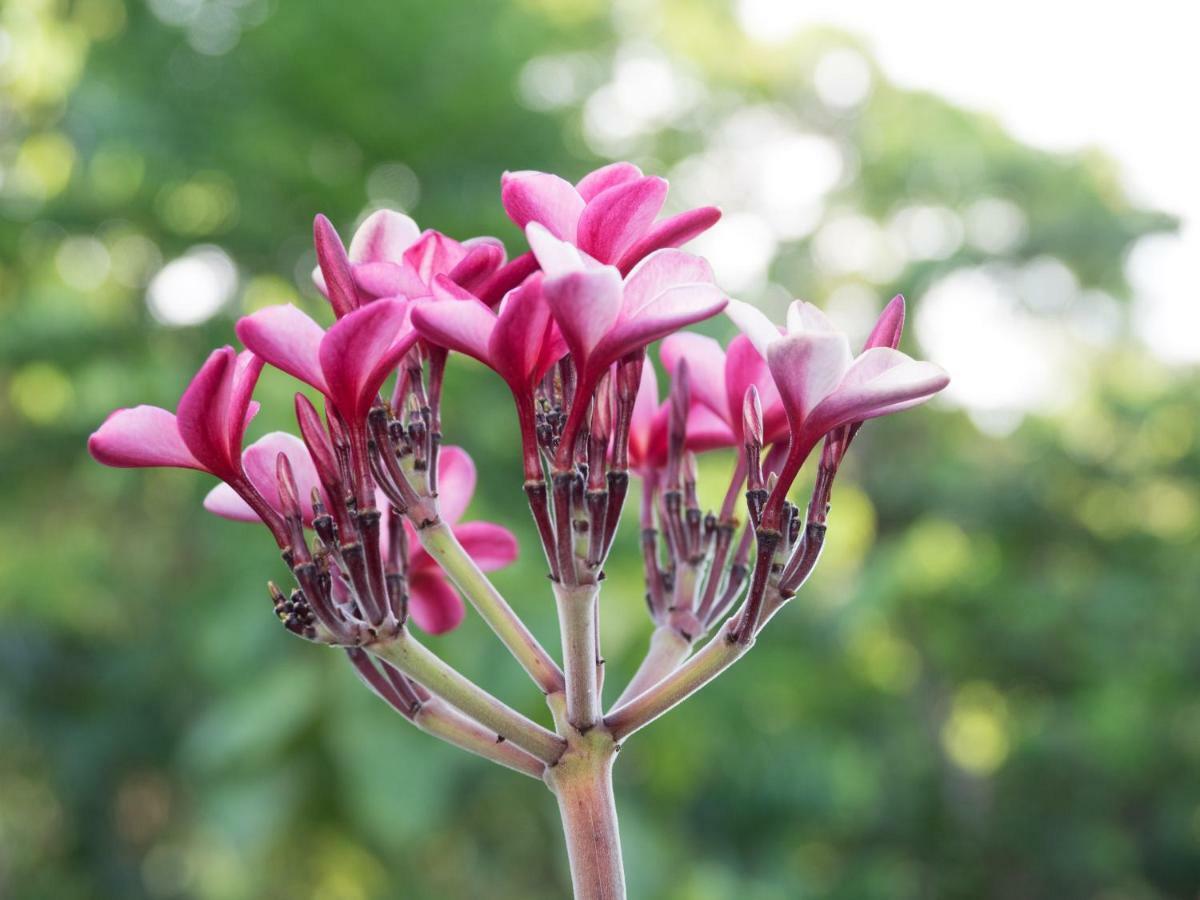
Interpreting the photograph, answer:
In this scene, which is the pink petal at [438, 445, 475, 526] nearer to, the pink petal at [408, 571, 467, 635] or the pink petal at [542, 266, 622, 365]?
the pink petal at [408, 571, 467, 635]

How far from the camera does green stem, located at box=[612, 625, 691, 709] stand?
562 mm

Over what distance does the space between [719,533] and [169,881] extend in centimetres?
877

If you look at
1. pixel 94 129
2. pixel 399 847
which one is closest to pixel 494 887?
pixel 399 847

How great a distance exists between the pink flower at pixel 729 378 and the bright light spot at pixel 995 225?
771 centimetres

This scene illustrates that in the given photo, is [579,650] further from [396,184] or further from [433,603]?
[396,184]

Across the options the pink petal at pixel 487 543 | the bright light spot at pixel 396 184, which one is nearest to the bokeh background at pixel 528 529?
the bright light spot at pixel 396 184

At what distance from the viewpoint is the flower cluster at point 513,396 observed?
460 millimetres

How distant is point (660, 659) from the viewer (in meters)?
0.57

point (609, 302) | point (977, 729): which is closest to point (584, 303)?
point (609, 302)

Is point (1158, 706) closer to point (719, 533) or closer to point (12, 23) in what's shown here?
point (12, 23)

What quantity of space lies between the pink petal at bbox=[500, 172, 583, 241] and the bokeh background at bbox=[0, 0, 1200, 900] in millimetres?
3438

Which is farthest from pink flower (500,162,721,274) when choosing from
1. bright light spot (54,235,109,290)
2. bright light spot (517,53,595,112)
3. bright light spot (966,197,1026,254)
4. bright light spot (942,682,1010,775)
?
bright light spot (942,682,1010,775)

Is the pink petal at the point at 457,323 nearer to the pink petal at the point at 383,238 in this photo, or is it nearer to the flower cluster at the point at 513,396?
the flower cluster at the point at 513,396

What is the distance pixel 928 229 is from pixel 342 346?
28.9 ft
